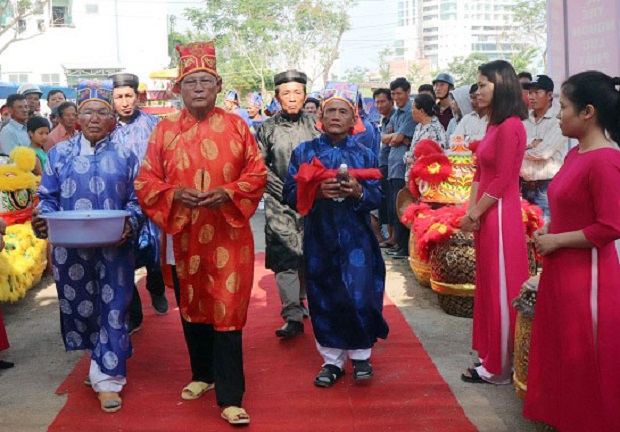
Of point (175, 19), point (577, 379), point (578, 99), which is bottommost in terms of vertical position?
point (577, 379)

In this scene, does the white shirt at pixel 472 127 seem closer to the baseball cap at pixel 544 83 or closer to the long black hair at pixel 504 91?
the baseball cap at pixel 544 83

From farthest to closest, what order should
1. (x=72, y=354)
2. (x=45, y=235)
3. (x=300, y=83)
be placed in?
(x=300, y=83), (x=72, y=354), (x=45, y=235)

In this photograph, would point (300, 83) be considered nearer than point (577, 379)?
No

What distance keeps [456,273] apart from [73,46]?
39898 mm

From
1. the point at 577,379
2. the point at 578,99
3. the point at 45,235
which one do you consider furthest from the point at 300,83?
the point at 577,379

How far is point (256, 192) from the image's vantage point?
4.45m

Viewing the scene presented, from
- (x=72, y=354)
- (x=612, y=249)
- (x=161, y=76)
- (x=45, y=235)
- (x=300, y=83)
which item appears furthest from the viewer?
(x=161, y=76)

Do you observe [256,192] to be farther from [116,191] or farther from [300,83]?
[300,83]

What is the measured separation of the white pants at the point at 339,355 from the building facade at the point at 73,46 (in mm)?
37051

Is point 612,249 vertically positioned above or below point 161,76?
below

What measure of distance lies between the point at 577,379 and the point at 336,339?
1690 mm

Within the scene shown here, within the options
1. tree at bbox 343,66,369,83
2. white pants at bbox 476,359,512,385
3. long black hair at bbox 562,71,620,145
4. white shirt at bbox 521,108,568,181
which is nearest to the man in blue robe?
white pants at bbox 476,359,512,385

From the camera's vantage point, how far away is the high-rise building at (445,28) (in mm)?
117188

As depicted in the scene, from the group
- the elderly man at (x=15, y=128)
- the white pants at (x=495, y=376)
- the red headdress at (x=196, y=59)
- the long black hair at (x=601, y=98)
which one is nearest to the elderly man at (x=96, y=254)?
the red headdress at (x=196, y=59)
